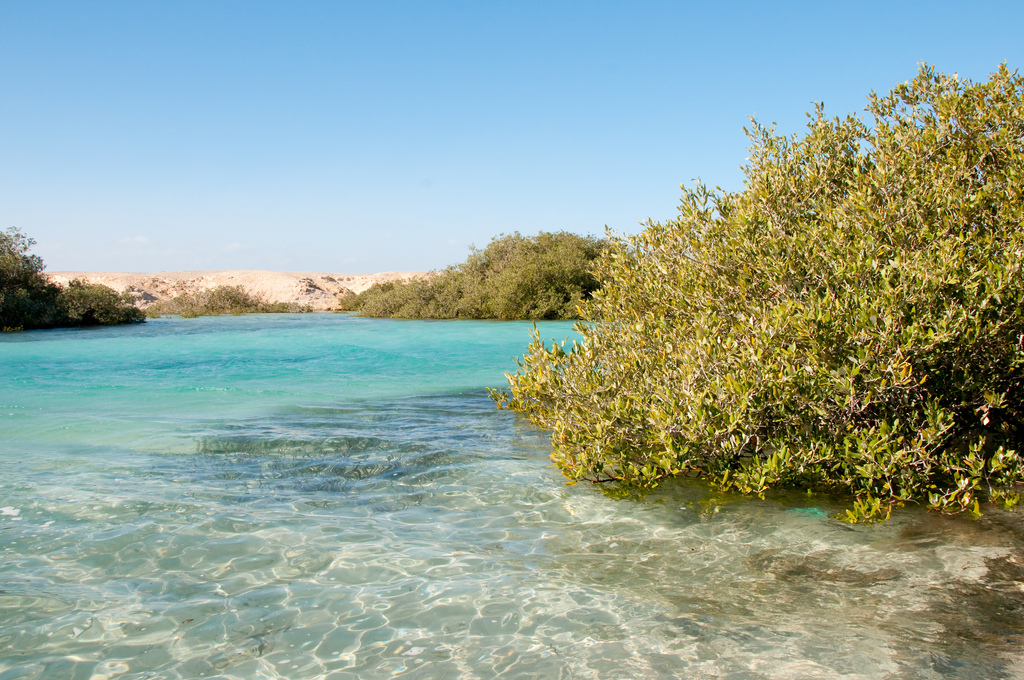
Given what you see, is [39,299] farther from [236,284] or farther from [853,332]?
[236,284]

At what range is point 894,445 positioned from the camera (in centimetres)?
644

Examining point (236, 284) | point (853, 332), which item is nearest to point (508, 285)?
point (853, 332)

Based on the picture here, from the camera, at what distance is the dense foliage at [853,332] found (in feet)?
20.2

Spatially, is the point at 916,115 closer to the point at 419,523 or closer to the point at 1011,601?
the point at 1011,601

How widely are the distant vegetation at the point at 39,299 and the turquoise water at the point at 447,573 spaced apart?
30618mm

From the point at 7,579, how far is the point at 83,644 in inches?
56.5

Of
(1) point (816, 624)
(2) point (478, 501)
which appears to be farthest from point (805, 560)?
(2) point (478, 501)

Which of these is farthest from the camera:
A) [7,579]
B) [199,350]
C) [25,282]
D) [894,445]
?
[25,282]

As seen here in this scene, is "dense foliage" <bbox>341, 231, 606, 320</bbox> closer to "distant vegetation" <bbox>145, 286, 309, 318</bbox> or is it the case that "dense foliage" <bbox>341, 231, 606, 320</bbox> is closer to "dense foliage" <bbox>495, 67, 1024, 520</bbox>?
"distant vegetation" <bbox>145, 286, 309, 318</bbox>

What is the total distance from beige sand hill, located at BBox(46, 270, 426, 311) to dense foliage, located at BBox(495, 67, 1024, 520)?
216 feet

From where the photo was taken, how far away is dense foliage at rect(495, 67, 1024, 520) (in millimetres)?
6160

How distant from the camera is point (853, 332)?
20.1 ft

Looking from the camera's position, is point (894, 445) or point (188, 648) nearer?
point (188, 648)

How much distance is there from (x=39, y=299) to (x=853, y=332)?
138 feet
